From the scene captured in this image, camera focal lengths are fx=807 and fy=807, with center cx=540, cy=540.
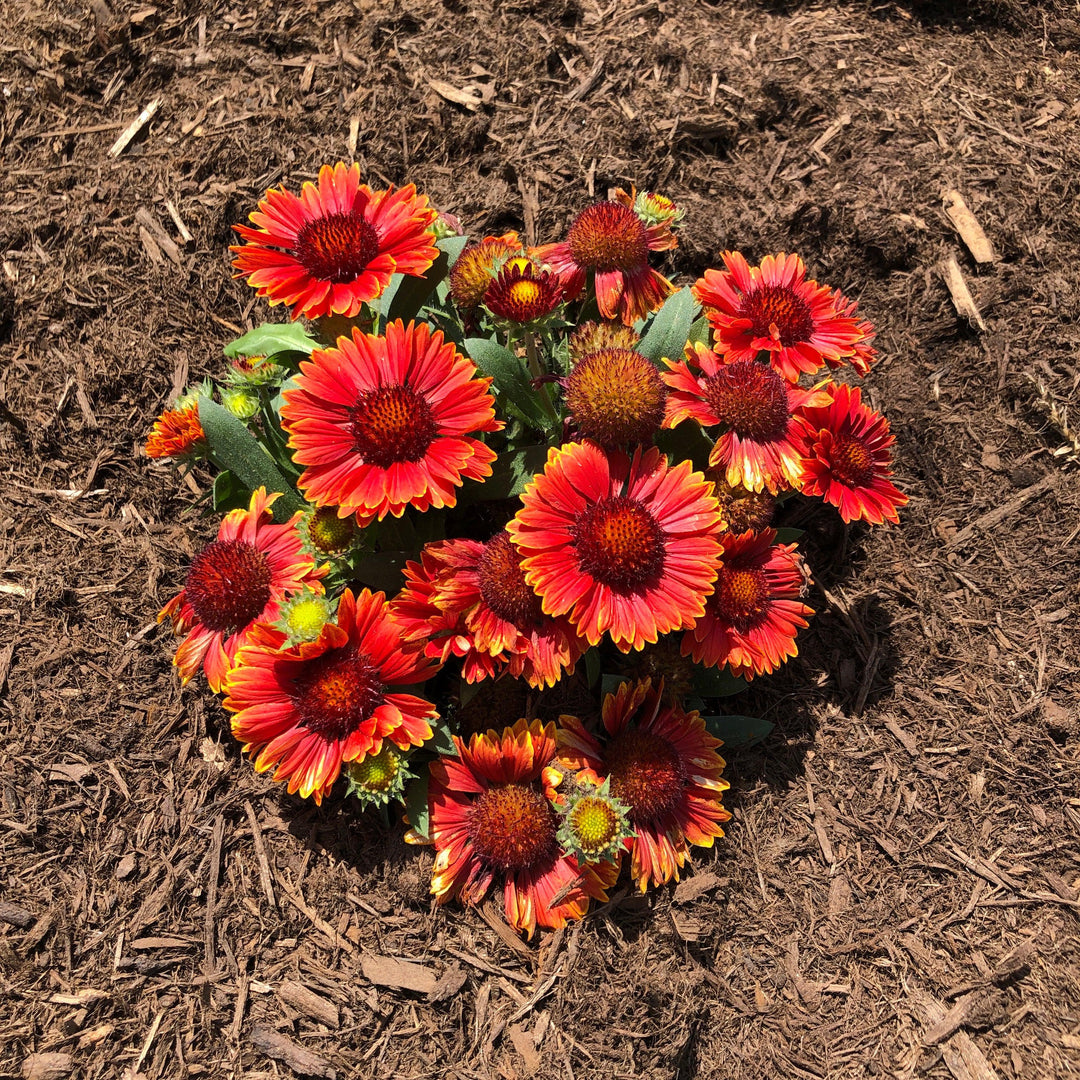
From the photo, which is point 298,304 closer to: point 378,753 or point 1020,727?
point 378,753

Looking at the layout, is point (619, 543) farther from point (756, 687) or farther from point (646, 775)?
point (756, 687)

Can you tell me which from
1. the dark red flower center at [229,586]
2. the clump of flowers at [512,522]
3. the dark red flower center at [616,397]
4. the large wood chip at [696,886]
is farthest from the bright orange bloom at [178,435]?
the large wood chip at [696,886]

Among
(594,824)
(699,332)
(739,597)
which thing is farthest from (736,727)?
(699,332)

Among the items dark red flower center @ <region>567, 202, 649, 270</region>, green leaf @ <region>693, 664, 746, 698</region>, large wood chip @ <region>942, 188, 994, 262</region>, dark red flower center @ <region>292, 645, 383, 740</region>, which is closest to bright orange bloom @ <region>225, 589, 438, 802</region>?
dark red flower center @ <region>292, 645, 383, 740</region>

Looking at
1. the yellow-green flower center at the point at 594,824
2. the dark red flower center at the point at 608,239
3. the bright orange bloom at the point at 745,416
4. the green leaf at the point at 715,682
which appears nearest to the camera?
the yellow-green flower center at the point at 594,824

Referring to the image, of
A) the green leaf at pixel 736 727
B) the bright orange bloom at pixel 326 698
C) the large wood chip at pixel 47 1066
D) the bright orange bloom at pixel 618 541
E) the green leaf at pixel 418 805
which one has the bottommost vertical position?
the large wood chip at pixel 47 1066

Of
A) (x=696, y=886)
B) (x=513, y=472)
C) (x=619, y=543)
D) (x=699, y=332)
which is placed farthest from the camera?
(x=699, y=332)

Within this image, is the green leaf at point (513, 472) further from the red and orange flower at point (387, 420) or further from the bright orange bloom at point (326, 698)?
the bright orange bloom at point (326, 698)
